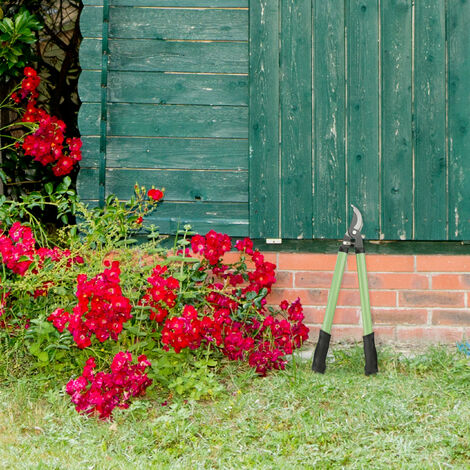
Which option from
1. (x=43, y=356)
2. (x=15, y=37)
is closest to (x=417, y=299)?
(x=43, y=356)

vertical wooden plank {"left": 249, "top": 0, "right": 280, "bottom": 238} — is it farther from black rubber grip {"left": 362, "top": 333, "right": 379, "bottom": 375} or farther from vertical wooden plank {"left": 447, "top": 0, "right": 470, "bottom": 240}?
vertical wooden plank {"left": 447, "top": 0, "right": 470, "bottom": 240}

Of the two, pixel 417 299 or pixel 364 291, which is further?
pixel 417 299

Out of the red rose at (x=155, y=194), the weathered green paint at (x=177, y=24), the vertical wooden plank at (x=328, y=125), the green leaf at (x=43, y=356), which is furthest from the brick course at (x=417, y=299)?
the green leaf at (x=43, y=356)

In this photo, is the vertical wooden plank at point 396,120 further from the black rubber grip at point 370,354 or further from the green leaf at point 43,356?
the green leaf at point 43,356

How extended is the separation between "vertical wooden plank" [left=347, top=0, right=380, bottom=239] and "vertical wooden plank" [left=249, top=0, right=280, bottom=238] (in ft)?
1.36

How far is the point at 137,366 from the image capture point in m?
2.77

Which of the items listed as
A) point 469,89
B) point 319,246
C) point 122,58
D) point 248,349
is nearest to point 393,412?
point 248,349

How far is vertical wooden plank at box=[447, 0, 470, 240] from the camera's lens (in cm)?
334

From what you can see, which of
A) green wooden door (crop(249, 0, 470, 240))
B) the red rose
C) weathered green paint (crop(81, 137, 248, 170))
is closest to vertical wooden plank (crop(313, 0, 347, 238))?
green wooden door (crop(249, 0, 470, 240))

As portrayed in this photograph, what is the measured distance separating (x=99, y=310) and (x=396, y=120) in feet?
6.30

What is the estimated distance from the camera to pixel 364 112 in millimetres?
3371

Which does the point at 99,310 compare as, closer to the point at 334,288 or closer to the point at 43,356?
the point at 43,356

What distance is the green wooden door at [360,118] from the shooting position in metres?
3.35

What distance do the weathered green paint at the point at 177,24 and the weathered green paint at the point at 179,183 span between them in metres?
0.77
